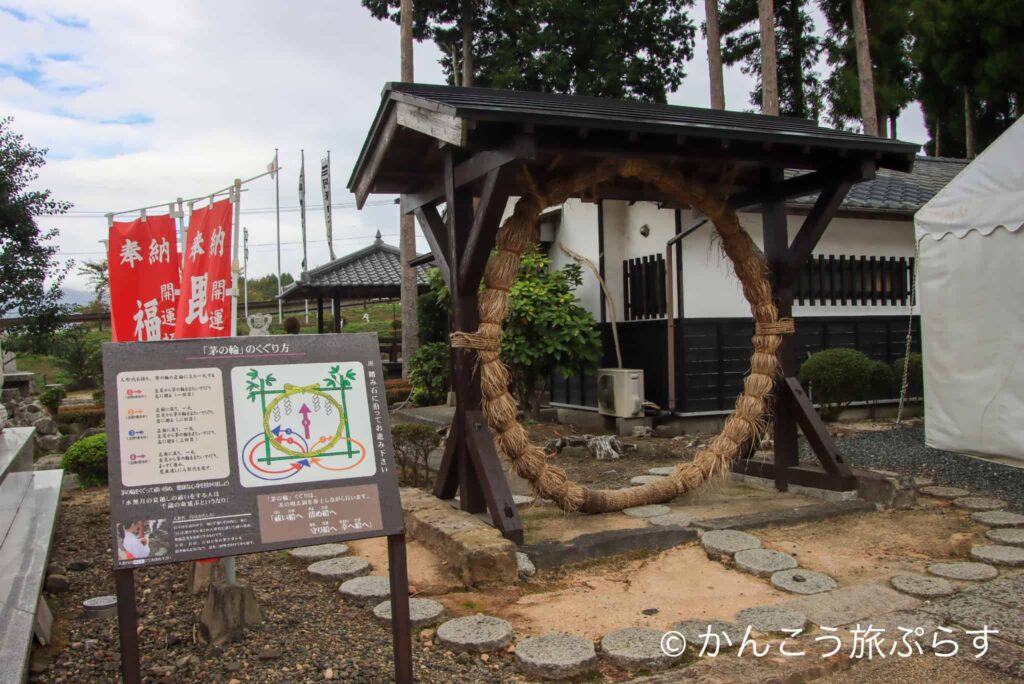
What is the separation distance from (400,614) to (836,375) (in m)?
7.95

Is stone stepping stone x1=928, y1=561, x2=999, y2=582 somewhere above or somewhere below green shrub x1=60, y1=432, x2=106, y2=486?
below

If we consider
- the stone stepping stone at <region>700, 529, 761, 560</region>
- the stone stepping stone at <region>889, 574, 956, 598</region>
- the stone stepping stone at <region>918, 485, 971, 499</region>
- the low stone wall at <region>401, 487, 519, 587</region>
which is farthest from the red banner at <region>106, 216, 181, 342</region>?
the stone stepping stone at <region>918, 485, 971, 499</region>

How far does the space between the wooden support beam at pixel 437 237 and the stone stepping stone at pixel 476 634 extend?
7.39 ft

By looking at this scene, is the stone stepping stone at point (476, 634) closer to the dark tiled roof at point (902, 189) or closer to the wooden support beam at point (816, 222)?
the wooden support beam at point (816, 222)

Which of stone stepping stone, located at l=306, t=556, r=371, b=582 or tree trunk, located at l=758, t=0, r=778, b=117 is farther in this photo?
tree trunk, located at l=758, t=0, r=778, b=117

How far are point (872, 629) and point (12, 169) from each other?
1333 cm

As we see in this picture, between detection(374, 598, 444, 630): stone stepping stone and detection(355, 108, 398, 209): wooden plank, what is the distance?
9.74 feet

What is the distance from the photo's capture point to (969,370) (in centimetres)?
616

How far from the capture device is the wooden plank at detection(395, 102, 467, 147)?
429 centimetres

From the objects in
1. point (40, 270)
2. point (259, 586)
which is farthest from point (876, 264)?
point (40, 270)

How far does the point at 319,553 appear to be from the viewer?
194 inches

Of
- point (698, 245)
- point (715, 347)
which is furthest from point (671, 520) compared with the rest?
point (698, 245)

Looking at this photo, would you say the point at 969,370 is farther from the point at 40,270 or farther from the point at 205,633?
the point at 40,270

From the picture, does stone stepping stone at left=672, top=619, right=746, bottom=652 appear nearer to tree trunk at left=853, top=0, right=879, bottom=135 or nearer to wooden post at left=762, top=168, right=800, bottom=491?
wooden post at left=762, top=168, right=800, bottom=491
